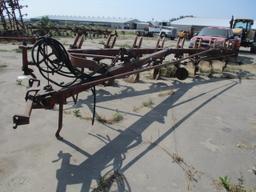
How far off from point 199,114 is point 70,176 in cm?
324

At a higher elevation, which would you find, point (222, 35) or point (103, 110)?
point (222, 35)

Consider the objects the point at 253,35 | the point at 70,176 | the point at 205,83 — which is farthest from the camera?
the point at 253,35

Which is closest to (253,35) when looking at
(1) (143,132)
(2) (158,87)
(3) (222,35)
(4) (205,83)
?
(3) (222,35)

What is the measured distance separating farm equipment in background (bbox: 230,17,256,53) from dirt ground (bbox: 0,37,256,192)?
1484 centimetres

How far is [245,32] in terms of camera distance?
865 inches

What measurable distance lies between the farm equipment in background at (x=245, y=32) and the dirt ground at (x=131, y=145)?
1484 cm

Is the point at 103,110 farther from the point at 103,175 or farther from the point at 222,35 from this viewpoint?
the point at 222,35

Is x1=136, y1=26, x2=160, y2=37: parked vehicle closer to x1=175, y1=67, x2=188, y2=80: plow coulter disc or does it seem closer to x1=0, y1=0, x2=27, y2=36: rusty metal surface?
x1=0, y1=0, x2=27, y2=36: rusty metal surface

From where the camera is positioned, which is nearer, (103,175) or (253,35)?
(103,175)

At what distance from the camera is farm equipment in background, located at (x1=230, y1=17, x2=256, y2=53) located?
20.5 meters

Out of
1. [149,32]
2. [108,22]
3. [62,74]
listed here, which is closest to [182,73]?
[62,74]

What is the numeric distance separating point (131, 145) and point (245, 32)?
20226mm

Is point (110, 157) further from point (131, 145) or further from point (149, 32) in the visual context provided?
point (149, 32)

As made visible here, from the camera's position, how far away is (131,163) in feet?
12.5
